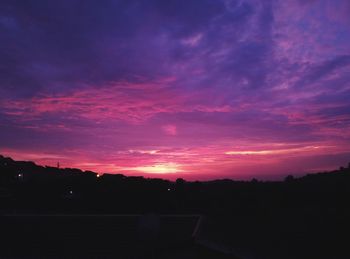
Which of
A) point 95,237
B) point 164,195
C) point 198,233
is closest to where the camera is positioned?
point 198,233

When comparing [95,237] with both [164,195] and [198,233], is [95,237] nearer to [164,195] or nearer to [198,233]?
[198,233]

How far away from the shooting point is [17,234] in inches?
436

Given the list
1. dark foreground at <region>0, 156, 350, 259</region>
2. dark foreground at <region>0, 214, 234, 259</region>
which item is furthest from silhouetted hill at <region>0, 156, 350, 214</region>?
dark foreground at <region>0, 214, 234, 259</region>

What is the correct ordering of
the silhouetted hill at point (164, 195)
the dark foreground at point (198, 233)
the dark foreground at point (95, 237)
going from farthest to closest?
the silhouetted hill at point (164, 195) < the dark foreground at point (95, 237) < the dark foreground at point (198, 233)

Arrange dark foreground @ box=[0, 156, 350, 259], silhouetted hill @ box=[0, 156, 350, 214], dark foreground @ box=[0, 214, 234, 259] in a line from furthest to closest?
silhouetted hill @ box=[0, 156, 350, 214] < dark foreground @ box=[0, 214, 234, 259] < dark foreground @ box=[0, 156, 350, 259]

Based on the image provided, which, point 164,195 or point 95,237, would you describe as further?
point 164,195

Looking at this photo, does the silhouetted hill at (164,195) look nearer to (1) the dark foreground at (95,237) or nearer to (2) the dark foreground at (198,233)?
(2) the dark foreground at (198,233)

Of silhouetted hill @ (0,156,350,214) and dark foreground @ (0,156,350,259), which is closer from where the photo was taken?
dark foreground @ (0,156,350,259)

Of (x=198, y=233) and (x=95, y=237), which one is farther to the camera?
(x=95, y=237)

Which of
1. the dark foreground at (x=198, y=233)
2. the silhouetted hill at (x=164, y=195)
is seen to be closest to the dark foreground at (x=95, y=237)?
the dark foreground at (x=198, y=233)

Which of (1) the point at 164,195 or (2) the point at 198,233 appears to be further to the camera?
(1) the point at 164,195

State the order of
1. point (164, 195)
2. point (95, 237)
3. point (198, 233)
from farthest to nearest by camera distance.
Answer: point (164, 195), point (95, 237), point (198, 233)

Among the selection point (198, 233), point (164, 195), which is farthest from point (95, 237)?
point (164, 195)

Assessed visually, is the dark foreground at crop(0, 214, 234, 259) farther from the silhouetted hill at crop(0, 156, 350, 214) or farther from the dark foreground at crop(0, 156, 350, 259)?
the silhouetted hill at crop(0, 156, 350, 214)
